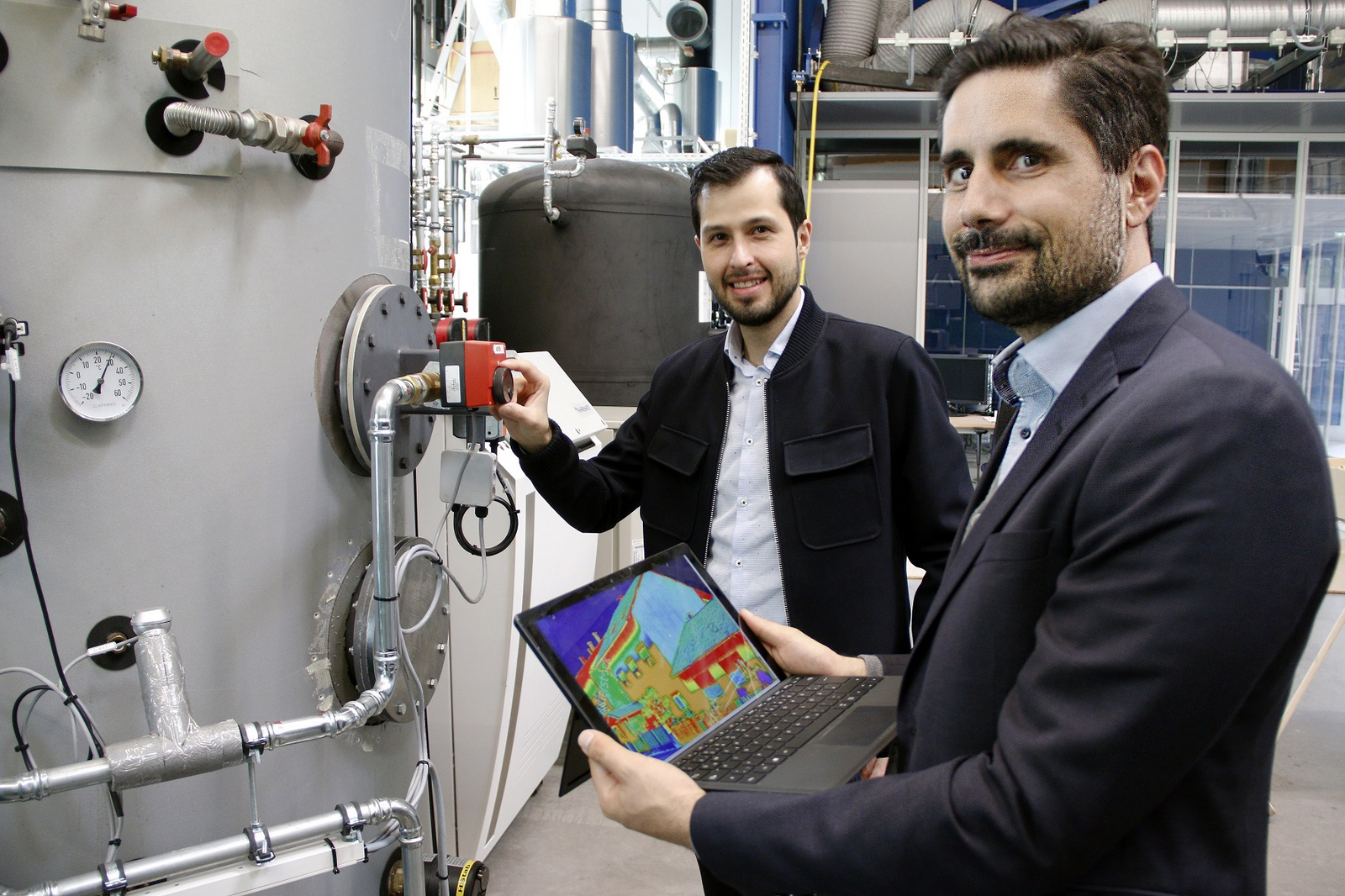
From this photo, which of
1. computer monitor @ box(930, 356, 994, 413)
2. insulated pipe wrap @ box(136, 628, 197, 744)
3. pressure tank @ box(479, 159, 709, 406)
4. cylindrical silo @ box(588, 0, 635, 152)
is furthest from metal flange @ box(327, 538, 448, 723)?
computer monitor @ box(930, 356, 994, 413)

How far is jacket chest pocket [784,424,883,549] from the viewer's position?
4.38 feet

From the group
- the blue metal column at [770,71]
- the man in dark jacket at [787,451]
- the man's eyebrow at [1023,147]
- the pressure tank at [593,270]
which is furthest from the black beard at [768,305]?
the blue metal column at [770,71]

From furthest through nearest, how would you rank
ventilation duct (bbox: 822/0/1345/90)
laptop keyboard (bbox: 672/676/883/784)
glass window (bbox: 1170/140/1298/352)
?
glass window (bbox: 1170/140/1298/352), ventilation duct (bbox: 822/0/1345/90), laptop keyboard (bbox: 672/676/883/784)

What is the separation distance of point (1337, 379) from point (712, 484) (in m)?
6.85

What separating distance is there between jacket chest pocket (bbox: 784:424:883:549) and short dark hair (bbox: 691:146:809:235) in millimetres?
351

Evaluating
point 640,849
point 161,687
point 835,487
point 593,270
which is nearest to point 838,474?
point 835,487

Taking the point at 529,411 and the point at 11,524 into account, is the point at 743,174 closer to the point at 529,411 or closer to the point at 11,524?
the point at 529,411

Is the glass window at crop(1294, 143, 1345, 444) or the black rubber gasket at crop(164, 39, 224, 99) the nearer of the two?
the black rubber gasket at crop(164, 39, 224, 99)

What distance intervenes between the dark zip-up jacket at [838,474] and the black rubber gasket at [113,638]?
1.81 ft

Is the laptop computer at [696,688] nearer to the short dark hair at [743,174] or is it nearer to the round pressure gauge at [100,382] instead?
the round pressure gauge at [100,382]

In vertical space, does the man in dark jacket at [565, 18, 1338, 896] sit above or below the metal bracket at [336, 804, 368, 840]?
above

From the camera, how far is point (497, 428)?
1.29m

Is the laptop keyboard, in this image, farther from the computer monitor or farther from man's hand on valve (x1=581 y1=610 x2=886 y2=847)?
the computer monitor

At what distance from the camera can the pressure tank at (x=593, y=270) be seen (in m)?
2.57
